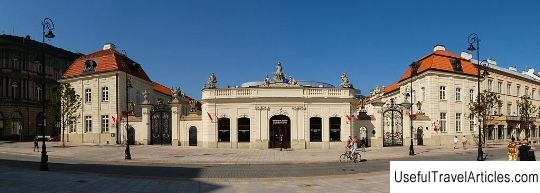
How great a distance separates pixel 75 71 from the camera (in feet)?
172

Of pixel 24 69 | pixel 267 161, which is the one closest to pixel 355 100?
pixel 267 161

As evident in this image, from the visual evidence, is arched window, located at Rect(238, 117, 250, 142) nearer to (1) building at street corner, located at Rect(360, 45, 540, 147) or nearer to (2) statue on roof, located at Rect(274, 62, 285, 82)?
(2) statue on roof, located at Rect(274, 62, 285, 82)

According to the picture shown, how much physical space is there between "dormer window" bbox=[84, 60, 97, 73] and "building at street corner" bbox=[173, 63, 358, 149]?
1800 centimetres

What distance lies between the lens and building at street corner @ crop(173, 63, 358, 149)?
40688mm

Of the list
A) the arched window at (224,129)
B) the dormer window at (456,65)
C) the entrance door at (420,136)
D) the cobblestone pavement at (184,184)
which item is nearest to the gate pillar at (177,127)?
the arched window at (224,129)

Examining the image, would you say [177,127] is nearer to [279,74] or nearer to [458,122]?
[279,74]

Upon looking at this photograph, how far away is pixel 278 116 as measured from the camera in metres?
41.0

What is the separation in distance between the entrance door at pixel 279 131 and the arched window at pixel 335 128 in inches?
162

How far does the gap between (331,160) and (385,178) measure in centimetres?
1068

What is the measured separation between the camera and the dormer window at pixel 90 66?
168ft

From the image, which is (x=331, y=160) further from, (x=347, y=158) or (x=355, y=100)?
(x=355, y=100)

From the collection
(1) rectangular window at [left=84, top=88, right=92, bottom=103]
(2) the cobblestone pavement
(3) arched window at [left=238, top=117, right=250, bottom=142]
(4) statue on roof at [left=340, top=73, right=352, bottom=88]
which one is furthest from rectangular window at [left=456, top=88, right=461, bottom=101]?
(1) rectangular window at [left=84, top=88, right=92, bottom=103]

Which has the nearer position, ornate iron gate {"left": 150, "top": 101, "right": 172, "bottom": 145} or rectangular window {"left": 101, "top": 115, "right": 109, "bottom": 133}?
ornate iron gate {"left": 150, "top": 101, "right": 172, "bottom": 145}

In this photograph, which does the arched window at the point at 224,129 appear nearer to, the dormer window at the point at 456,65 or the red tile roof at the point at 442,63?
the red tile roof at the point at 442,63
